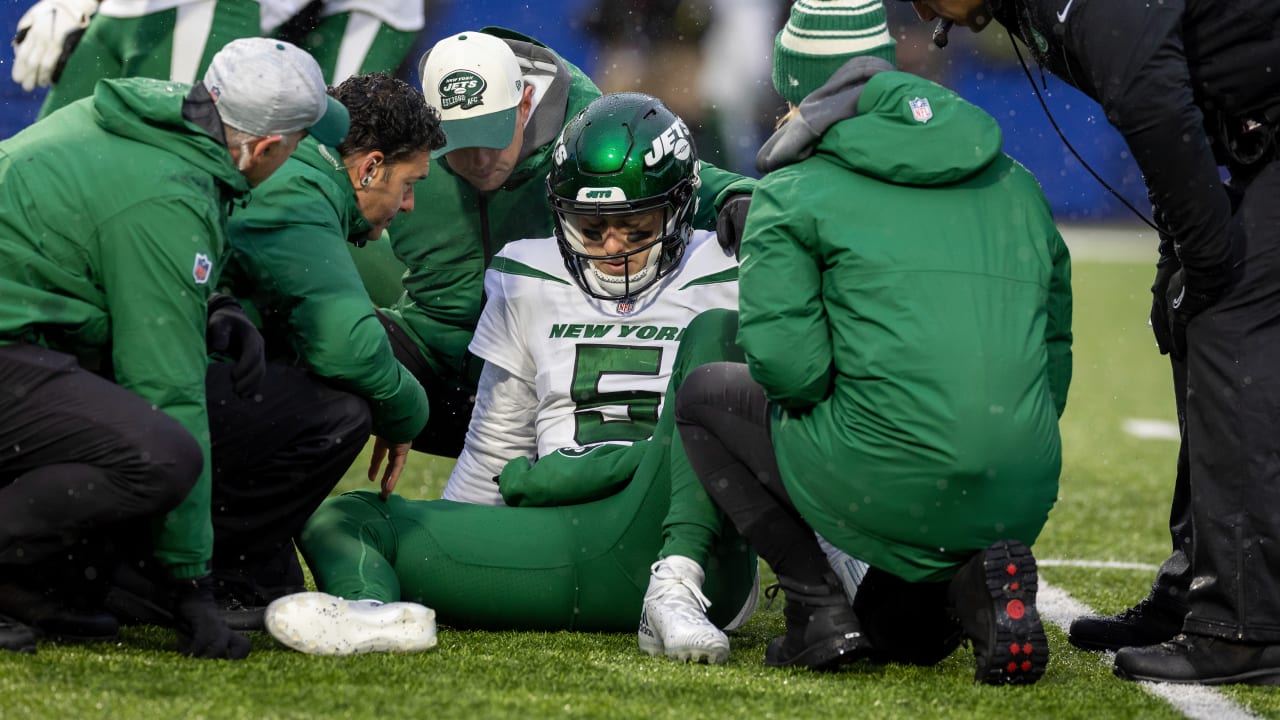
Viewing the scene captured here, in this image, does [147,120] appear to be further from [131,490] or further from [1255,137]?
[1255,137]

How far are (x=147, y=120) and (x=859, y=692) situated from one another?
77.7 inches

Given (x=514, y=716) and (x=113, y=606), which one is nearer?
(x=514, y=716)

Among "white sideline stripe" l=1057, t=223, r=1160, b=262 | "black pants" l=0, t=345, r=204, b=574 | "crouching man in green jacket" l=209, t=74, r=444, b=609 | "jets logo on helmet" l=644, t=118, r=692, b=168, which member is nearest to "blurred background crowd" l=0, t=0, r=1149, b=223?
"jets logo on helmet" l=644, t=118, r=692, b=168

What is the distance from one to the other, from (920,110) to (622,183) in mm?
1242

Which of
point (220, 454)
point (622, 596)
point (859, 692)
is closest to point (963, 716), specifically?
point (859, 692)

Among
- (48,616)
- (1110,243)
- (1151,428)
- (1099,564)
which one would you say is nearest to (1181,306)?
(1099,564)

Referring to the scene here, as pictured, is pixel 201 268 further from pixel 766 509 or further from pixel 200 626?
pixel 766 509

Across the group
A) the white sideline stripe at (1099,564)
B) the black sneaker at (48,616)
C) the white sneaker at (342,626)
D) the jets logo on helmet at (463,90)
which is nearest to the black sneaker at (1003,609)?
the white sneaker at (342,626)

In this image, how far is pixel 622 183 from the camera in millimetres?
4320

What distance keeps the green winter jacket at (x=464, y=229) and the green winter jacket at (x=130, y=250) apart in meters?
1.74

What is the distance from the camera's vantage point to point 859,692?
3.26m

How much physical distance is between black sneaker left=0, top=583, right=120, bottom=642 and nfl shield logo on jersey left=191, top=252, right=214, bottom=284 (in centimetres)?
83

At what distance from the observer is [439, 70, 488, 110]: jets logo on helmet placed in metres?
4.77

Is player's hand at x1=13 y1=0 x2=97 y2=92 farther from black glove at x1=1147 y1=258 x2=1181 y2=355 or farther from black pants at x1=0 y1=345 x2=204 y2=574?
black glove at x1=1147 y1=258 x2=1181 y2=355
